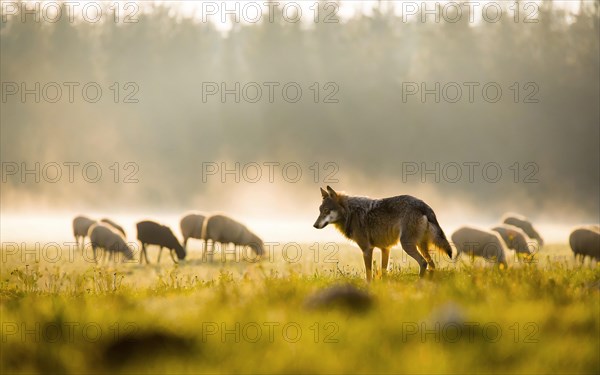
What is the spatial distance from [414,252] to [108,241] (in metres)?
20.7

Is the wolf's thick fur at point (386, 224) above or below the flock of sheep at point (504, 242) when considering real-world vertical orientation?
above

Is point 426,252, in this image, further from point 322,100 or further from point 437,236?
point 322,100

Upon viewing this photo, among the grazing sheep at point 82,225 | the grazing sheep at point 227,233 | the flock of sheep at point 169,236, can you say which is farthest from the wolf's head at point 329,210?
the grazing sheep at point 82,225

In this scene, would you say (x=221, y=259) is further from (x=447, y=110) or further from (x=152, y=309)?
(x=447, y=110)

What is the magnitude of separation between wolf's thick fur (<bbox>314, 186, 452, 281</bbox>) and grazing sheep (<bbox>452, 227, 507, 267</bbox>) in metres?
11.2

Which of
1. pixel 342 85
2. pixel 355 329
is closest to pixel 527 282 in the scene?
pixel 355 329

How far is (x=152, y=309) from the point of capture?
907 cm

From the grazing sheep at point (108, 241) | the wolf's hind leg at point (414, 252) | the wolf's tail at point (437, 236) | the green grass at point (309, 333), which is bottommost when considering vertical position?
the grazing sheep at point (108, 241)

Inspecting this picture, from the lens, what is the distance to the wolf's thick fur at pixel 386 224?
521 inches

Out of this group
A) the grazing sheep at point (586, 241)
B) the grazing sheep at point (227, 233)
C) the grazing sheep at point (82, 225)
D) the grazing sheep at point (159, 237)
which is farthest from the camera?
the grazing sheep at point (82, 225)

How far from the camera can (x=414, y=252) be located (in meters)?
13.2

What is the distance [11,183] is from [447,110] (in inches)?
2072

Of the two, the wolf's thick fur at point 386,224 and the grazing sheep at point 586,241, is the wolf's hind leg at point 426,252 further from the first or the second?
the grazing sheep at point 586,241

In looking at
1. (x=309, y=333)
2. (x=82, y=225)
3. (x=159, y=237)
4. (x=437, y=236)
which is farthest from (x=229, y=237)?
(x=309, y=333)
